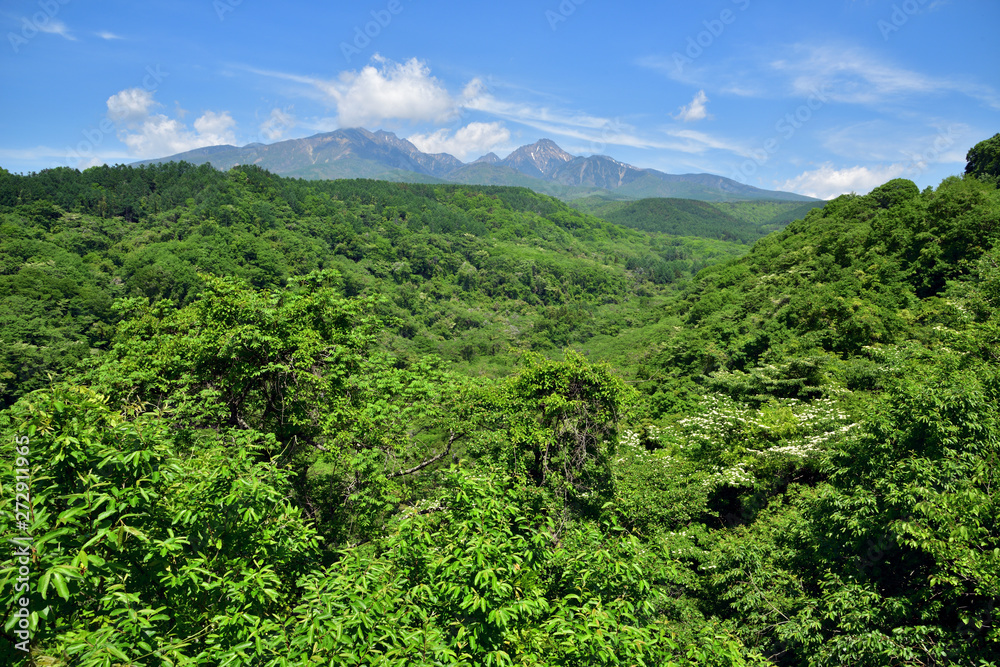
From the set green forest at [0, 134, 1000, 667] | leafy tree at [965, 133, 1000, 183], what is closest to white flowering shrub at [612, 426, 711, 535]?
green forest at [0, 134, 1000, 667]

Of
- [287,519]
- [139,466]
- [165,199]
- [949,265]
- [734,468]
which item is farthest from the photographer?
[165,199]

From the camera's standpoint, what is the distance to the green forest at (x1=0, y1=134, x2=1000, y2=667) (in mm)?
3582

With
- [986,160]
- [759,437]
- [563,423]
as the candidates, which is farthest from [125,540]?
[986,160]

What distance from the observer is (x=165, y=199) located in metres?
108

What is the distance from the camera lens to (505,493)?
656cm

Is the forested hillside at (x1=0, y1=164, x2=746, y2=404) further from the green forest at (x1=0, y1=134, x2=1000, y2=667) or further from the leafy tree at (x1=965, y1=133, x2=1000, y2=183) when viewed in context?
the leafy tree at (x1=965, y1=133, x2=1000, y2=183)

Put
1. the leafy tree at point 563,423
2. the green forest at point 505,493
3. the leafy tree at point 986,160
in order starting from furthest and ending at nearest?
the leafy tree at point 986,160 → the leafy tree at point 563,423 → the green forest at point 505,493

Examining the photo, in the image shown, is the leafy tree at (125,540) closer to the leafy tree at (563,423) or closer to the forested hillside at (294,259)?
the leafy tree at (563,423)

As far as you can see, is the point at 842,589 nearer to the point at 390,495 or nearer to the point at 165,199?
the point at 390,495

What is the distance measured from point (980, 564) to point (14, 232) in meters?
110

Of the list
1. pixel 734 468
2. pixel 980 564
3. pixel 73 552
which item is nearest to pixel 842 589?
pixel 980 564

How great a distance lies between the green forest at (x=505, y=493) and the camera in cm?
358

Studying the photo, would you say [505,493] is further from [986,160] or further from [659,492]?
[986,160]

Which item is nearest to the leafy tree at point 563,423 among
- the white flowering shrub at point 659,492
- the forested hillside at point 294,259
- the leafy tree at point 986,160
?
the white flowering shrub at point 659,492
